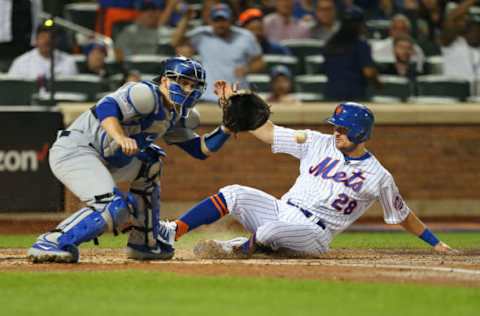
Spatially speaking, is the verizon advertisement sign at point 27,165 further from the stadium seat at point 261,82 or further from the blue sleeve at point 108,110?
the blue sleeve at point 108,110

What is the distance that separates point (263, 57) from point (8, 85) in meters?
3.12

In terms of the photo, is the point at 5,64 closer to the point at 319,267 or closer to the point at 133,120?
the point at 133,120

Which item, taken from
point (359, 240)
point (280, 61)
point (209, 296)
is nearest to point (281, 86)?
point (280, 61)

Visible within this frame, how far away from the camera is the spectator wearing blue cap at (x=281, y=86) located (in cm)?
1398

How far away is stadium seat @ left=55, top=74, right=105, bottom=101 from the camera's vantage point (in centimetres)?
1385

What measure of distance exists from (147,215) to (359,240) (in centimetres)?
382

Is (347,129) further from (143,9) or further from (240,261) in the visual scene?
(143,9)

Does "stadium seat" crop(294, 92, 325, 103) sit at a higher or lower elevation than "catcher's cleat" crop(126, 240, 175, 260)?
higher

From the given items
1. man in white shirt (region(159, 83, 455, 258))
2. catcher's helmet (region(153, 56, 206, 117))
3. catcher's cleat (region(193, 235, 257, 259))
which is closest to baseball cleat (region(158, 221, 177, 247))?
man in white shirt (region(159, 83, 455, 258))

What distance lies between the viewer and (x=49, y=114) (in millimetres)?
13406

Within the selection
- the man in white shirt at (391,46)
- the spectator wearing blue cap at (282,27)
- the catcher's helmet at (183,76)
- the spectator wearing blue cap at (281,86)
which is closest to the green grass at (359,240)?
the spectator wearing blue cap at (281,86)

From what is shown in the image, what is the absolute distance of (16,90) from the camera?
1338cm

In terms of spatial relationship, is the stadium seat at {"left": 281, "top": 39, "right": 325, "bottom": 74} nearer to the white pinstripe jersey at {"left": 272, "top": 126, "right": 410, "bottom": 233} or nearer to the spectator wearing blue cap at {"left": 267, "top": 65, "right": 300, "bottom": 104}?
the spectator wearing blue cap at {"left": 267, "top": 65, "right": 300, "bottom": 104}

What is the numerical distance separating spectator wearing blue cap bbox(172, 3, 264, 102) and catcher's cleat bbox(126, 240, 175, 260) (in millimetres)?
5394
